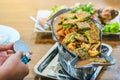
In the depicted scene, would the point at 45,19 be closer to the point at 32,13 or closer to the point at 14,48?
the point at 32,13

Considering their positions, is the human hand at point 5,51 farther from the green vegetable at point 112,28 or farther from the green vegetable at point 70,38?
the green vegetable at point 112,28

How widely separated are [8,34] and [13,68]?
38 centimetres

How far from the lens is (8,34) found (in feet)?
4.25

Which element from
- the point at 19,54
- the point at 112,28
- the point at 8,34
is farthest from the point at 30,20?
the point at 19,54

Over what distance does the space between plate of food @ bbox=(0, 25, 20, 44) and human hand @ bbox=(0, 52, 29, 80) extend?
0.96ft

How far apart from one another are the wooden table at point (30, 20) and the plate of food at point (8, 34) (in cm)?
5

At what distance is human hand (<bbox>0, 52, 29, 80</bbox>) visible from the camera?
3.04ft

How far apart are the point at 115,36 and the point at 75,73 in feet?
1.22

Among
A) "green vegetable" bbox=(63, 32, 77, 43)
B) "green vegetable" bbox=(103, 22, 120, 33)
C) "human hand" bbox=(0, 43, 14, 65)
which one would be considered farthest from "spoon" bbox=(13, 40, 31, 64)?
"green vegetable" bbox=(103, 22, 120, 33)

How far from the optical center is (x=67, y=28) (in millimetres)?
1110

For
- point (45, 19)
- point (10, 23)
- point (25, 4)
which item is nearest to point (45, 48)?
point (45, 19)

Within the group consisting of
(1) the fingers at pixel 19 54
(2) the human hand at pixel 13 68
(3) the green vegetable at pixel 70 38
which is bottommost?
(2) the human hand at pixel 13 68

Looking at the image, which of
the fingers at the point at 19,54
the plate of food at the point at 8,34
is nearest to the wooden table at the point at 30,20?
the plate of food at the point at 8,34

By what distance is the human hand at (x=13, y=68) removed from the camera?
0.93 meters
